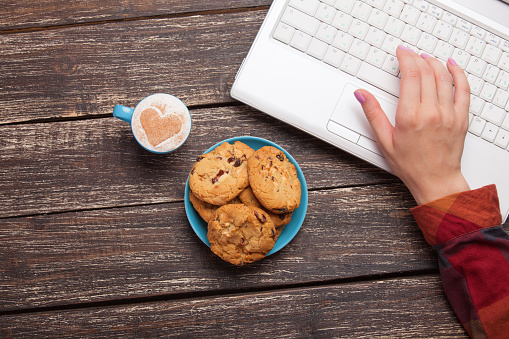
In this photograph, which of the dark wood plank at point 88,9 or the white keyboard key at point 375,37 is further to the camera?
the dark wood plank at point 88,9

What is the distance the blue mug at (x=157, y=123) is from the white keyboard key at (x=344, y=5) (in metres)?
0.43

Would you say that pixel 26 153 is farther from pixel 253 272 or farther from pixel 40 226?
pixel 253 272

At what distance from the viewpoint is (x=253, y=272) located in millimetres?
917

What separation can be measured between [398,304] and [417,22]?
2.25 ft

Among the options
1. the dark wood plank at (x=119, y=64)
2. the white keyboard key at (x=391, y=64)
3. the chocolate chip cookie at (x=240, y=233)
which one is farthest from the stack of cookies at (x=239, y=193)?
the white keyboard key at (x=391, y=64)

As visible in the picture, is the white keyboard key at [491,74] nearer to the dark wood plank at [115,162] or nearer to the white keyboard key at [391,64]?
the white keyboard key at [391,64]

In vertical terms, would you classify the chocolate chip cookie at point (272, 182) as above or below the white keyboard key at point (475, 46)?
below

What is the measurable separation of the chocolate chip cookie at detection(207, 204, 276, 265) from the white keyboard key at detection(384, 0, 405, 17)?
1.81 ft

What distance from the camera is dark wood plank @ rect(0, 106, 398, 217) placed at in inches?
36.7

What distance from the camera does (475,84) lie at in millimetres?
859

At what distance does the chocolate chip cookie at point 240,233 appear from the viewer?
80 cm

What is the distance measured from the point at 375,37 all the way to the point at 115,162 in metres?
0.71

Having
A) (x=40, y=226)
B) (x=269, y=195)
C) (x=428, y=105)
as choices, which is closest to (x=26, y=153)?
(x=40, y=226)

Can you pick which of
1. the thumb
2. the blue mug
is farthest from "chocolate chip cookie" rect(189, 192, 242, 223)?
the thumb
